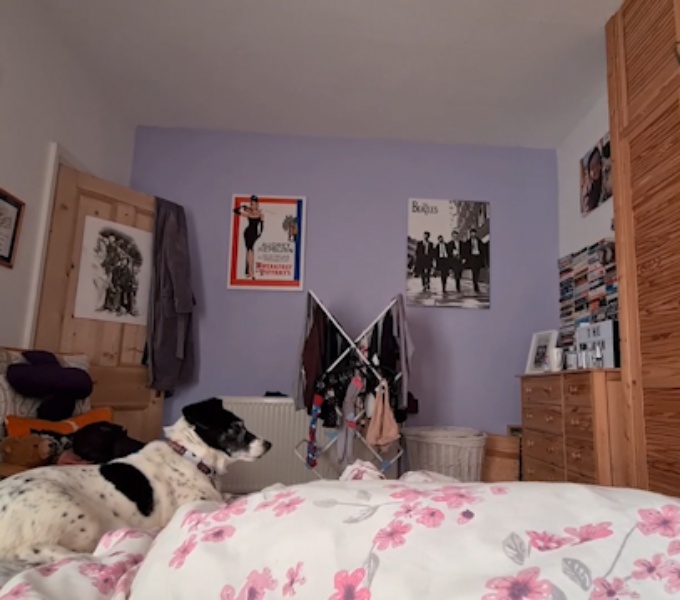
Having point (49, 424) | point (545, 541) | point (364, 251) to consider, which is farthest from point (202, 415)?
point (364, 251)

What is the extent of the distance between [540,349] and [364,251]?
4.51 ft

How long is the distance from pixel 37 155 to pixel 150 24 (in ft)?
2.94

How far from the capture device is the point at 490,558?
513 mm

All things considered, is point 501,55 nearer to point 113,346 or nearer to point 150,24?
point 150,24

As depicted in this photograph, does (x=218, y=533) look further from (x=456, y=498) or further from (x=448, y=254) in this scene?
(x=448, y=254)

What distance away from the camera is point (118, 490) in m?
1.46

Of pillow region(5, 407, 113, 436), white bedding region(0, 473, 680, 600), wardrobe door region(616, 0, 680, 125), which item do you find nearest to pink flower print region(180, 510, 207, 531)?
white bedding region(0, 473, 680, 600)

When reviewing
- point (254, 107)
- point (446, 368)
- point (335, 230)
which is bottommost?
point (446, 368)

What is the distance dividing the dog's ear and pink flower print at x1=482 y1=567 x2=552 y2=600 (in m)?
1.49

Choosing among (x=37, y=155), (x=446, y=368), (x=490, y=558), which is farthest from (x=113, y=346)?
(x=490, y=558)

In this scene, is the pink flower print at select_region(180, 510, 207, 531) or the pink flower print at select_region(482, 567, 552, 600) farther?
the pink flower print at select_region(180, 510, 207, 531)

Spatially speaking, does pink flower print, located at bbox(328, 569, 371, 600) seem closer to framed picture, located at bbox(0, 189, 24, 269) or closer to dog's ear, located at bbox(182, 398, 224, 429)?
dog's ear, located at bbox(182, 398, 224, 429)

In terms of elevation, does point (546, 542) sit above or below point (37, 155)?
below

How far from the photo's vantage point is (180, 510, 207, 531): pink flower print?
25.8 inches
